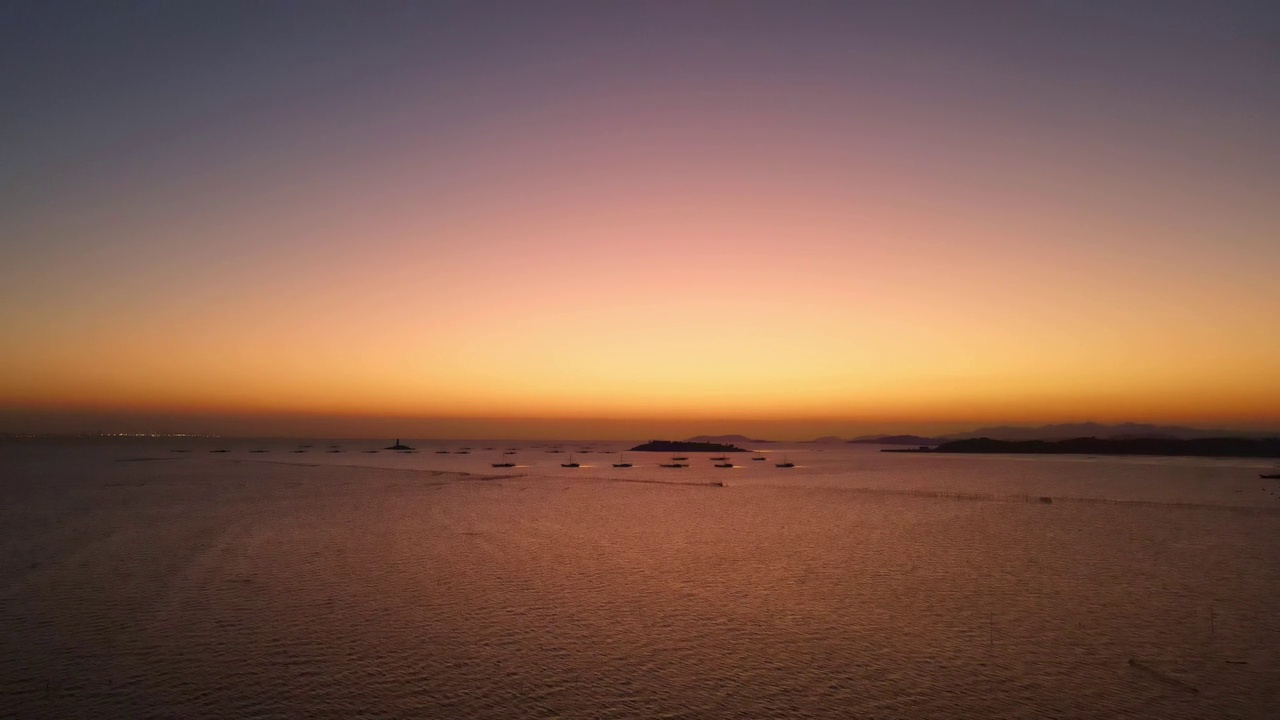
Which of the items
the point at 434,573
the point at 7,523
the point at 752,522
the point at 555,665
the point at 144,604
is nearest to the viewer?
the point at 555,665

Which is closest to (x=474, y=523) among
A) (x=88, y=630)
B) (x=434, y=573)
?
(x=434, y=573)

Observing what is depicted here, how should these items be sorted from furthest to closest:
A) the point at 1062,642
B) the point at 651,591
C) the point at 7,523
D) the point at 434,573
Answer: the point at 7,523 < the point at 434,573 < the point at 651,591 < the point at 1062,642

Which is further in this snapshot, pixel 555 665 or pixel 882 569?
pixel 882 569

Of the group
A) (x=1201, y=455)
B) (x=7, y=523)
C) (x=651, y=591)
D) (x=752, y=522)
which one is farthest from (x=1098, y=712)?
(x=1201, y=455)

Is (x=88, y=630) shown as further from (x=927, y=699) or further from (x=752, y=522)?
(x=752, y=522)

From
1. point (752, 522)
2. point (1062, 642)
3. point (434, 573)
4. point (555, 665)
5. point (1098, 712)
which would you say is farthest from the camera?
point (752, 522)

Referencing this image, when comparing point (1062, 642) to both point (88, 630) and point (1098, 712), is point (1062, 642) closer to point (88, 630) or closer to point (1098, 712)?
point (1098, 712)
